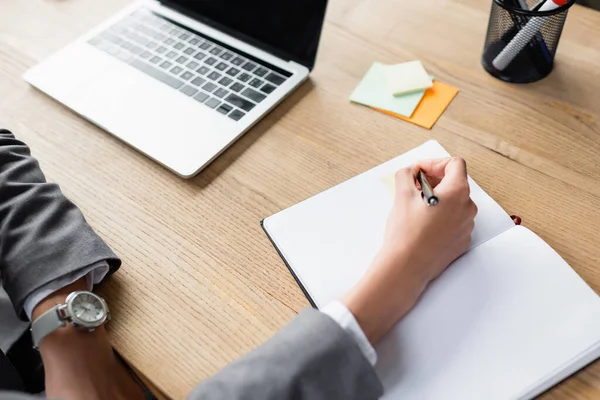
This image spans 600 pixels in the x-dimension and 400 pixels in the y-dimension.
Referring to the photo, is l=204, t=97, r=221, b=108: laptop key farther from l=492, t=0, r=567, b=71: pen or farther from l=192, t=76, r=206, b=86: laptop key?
l=492, t=0, r=567, b=71: pen

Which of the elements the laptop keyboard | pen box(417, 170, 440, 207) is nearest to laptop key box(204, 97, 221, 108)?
the laptop keyboard

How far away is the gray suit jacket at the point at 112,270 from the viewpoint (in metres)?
0.49

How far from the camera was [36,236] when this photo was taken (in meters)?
0.61

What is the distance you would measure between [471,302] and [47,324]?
17.4 inches

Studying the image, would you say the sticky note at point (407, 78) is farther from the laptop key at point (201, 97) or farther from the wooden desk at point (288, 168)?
the laptop key at point (201, 97)

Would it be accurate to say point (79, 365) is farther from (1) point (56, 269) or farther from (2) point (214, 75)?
(2) point (214, 75)

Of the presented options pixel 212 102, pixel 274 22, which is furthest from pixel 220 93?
pixel 274 22

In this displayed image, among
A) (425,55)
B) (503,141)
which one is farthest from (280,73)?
(503,141)

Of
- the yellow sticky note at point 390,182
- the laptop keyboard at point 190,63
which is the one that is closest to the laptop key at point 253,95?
the laptop keyboard at point 190,63

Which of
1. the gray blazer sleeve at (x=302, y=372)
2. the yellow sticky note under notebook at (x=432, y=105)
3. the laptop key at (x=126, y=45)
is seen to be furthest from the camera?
the laptop key at (x=126, y=45)

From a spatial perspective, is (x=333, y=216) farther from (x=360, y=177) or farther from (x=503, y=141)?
(x=503, y=141)

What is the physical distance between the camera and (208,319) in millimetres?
582

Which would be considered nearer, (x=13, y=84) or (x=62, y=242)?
(x=62, y=242)

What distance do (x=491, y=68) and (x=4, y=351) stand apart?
0.72m
